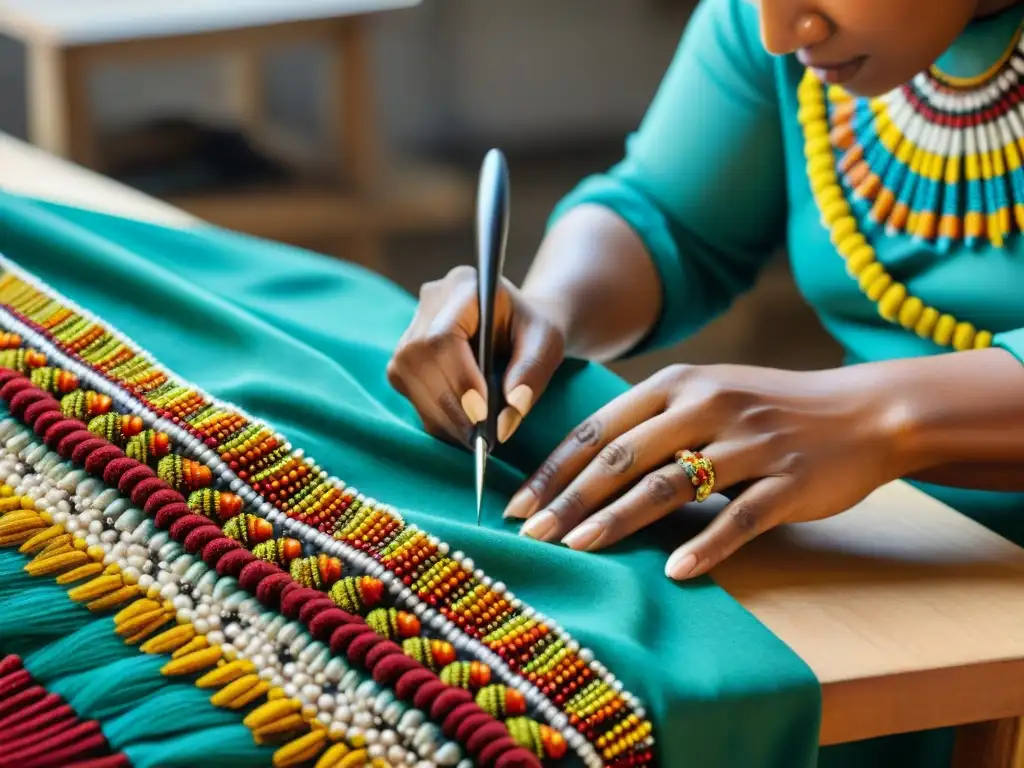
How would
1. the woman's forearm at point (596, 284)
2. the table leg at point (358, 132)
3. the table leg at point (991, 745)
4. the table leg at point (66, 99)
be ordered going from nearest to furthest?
1. the table leg at point (991, 745)
2. the woman's forearm at point (596, 284)
3. the table leg at point (66, 99)
4. the table leg at point (358, 132)

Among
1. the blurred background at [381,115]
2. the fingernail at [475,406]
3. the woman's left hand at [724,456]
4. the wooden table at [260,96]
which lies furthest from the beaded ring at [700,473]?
the wooden table at [260,96]

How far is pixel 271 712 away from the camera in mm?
507

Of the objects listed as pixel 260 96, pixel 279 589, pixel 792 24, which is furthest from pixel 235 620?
pixel 260 96

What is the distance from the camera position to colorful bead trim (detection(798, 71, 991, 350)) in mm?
839

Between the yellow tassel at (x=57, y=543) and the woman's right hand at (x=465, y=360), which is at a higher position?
the woman's right hand at (x=465, y=360)

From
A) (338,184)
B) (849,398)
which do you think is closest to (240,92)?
(338,184)

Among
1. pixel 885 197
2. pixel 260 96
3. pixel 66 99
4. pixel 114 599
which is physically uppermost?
pixel 885 197

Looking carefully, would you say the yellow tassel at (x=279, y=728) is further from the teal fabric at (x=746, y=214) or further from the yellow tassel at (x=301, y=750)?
the teal fabric at (x=746, y=214)

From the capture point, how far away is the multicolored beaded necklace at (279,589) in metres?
0.51

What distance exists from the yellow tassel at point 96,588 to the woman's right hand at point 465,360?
0.21 metres

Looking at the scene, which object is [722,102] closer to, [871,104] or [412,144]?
[871,104]

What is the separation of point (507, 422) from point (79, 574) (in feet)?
0.78

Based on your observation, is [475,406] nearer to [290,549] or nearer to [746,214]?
[290,549]

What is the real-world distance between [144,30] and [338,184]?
613mm
